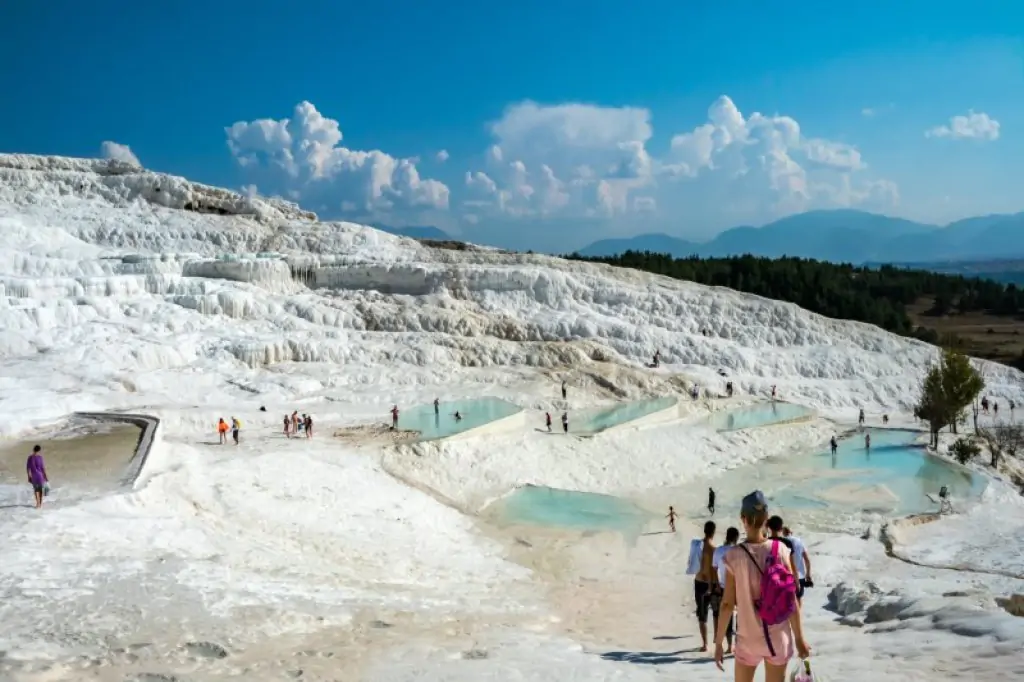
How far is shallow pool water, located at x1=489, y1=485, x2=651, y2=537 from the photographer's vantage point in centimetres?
1700

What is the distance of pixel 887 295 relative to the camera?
2731 inches

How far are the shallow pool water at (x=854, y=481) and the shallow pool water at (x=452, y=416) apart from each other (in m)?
6.46

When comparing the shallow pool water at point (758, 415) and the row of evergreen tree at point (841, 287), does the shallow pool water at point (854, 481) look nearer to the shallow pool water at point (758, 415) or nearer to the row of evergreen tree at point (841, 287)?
the shallow pool water at point (758, 415)

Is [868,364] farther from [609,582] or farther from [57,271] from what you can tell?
[57,271]

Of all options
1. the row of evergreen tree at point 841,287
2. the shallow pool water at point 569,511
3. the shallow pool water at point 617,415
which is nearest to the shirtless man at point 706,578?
the shallow pool water at point 569,511

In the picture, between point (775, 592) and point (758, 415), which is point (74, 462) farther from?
point (758, 415)

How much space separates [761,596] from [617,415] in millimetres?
22702

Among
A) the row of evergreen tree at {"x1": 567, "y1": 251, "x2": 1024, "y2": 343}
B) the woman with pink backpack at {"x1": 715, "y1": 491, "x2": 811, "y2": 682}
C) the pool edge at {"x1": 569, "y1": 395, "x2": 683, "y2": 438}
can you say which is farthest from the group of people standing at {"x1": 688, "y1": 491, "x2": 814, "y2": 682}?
the row of evergreen tree at {"x1": 567, "y1": 251, "x2": 1024, "y2": 343}

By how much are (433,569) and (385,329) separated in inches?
857

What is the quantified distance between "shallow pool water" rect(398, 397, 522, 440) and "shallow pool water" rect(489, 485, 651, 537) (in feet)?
9.96

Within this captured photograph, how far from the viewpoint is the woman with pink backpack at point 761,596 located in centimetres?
428

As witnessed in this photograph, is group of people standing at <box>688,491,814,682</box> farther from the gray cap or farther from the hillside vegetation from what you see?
the hillside vegetation

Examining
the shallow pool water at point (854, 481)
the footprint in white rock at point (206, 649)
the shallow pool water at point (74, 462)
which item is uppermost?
the shallow pool water at point (74, 462)

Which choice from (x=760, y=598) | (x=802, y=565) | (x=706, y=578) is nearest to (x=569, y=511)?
(x=706, y=578)
